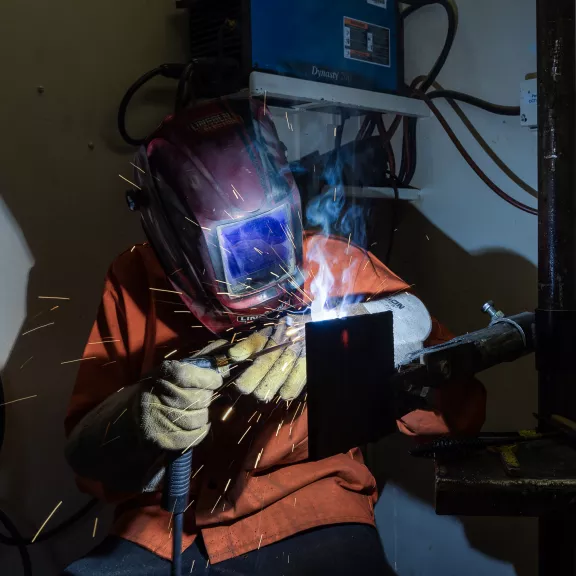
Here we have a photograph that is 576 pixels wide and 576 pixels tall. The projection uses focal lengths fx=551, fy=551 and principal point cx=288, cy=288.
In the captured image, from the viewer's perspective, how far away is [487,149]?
1.71 meters

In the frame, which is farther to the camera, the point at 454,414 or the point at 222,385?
the point at 454,414

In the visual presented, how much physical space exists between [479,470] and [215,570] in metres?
0.73

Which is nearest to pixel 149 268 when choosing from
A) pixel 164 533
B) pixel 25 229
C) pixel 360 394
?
pixel 25 229

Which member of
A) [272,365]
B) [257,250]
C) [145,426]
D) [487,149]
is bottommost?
[145,426]

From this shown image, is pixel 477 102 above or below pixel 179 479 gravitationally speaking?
above

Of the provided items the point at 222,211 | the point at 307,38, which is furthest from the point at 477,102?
the point at 222,211

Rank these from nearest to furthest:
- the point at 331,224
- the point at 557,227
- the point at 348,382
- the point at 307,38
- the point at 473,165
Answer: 1. the point at 348,382
2. the point at 557,227
3. the point at 307,38
4. the point at 473,165
5. the point at 331,224

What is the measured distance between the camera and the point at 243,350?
1097mm

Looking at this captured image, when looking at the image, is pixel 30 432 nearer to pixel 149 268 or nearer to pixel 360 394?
pixel 149 268

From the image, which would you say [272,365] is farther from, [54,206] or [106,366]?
[54,206]

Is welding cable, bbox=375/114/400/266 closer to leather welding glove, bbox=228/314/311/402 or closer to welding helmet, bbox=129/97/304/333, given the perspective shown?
welding helmet, bbox=129/97/304/333

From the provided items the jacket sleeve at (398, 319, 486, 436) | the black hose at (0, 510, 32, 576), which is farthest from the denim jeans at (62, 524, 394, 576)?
the black hose at (0, 510, 32, 576)

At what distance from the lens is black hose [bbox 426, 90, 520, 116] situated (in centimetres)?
161

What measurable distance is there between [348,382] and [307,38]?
112 cm
